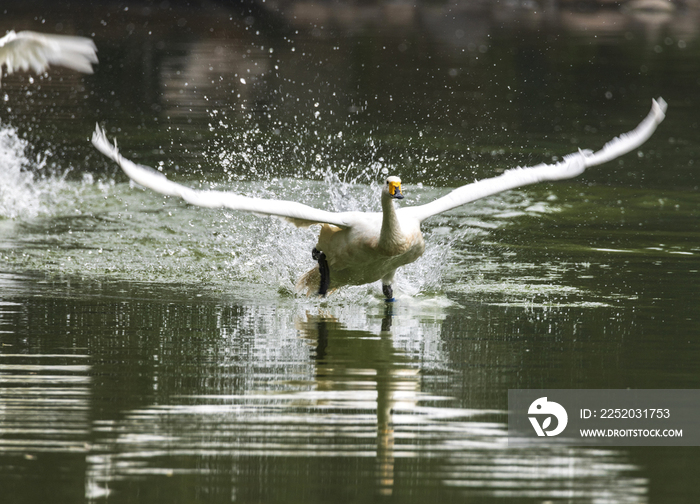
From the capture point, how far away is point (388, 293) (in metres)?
10.2

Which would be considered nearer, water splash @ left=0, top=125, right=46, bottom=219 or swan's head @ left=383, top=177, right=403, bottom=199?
swan's head @ left=383, top=177, right=403, bottom=199

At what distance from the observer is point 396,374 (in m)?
7.40

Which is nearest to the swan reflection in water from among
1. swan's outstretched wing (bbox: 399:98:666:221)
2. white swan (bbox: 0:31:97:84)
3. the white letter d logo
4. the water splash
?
the white letter d logo

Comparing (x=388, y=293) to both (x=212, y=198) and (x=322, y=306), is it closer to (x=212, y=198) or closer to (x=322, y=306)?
(x=322, y=306)

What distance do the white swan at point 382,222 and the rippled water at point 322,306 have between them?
1.09 ft

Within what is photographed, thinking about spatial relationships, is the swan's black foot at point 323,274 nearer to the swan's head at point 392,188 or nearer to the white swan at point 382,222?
the white swan at point 382,222

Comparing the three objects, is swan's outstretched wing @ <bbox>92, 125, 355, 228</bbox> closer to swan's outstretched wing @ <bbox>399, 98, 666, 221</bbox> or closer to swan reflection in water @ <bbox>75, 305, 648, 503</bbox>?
swan's outstretched wing @ <bbox>399, 98, 666, 221</bbox>

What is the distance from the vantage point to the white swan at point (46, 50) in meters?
11.2

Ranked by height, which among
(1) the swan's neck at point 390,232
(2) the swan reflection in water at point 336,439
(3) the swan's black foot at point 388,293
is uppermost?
(1) the swan's neck at point 390,232

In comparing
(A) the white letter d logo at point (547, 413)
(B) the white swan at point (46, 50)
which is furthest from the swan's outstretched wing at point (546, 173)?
(B) the white swan at point (46, 50)

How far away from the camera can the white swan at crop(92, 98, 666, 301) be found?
9180 millimetres

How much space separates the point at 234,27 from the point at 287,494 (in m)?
34.9

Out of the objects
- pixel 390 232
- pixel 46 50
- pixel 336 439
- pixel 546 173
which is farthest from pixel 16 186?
pixel 336 439

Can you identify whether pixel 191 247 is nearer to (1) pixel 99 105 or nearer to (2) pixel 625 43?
(1) pixel 99 105
